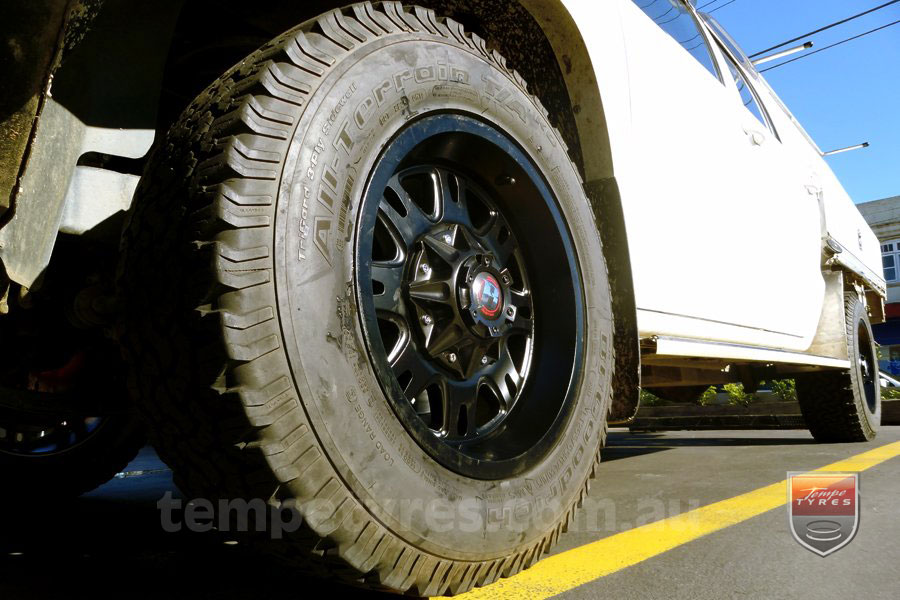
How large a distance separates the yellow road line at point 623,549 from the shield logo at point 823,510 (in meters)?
0.10

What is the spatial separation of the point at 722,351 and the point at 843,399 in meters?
2.83

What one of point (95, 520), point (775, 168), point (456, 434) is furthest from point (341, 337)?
point (775, 168)

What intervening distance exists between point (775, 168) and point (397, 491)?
10.1 ft

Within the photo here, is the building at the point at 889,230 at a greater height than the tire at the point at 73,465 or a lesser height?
greater

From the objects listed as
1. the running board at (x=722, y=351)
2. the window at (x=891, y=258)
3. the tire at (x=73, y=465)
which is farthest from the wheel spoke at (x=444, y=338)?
the window at (x=891, y=258)

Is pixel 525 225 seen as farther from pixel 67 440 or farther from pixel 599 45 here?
pixel 67 440

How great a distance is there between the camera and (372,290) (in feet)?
4.27

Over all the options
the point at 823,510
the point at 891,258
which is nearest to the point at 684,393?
the point at 823,510

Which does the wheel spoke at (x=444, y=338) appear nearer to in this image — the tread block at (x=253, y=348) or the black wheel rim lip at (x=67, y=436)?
the tread block at (x=253, y=348)

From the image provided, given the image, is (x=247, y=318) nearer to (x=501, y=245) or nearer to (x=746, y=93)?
(x=501, y=245)

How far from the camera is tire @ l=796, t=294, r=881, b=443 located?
187 inches

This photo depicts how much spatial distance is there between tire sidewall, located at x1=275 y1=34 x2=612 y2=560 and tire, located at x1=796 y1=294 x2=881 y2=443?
405 cm

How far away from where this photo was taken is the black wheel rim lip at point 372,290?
3.95ft

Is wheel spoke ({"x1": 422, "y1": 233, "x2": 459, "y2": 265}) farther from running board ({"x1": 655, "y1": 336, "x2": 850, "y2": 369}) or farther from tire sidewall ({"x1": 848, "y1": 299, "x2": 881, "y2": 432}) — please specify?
tire sidewall ({"x1": 848, "y1": 299, "x2": 881, "y2": 432})
